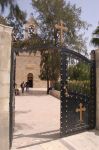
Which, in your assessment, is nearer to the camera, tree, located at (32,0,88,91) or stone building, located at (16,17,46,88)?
tree, located at (32,0,88,91)

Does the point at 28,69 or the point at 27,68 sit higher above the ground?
the point at 27,68

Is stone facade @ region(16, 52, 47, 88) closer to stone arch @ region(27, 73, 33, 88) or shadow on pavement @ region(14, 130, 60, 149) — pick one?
stone arch @ region(27, 73, 33, 88)

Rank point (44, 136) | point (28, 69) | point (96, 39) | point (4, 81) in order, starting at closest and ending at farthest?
1. point (4, 81)
2. point (44, 136)
3. point (96, 39)
4. point (28, 69)

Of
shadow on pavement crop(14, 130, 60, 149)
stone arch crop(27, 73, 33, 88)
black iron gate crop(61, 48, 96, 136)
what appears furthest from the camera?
stone arch crop(27, 73, 33, 88)

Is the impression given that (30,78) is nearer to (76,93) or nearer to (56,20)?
(56,20)

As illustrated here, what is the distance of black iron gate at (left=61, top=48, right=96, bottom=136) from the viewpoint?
871 centimetres

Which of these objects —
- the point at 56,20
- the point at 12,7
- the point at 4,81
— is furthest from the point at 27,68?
the point at 4,81

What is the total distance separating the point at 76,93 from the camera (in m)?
9.27

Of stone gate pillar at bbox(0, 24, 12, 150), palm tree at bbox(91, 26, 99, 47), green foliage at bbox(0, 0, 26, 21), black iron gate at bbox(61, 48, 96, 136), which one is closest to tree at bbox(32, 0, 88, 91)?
palm tree at bbox(91, 26, 99, 47)

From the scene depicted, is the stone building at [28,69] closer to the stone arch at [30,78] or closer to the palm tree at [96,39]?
the stone arch at [30,78]

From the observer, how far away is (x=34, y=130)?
10031mm

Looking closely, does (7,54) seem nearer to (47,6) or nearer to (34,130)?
(34,130)

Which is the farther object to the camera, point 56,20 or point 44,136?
point 56,20

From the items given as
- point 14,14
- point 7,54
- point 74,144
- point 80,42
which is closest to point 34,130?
point 74,144
